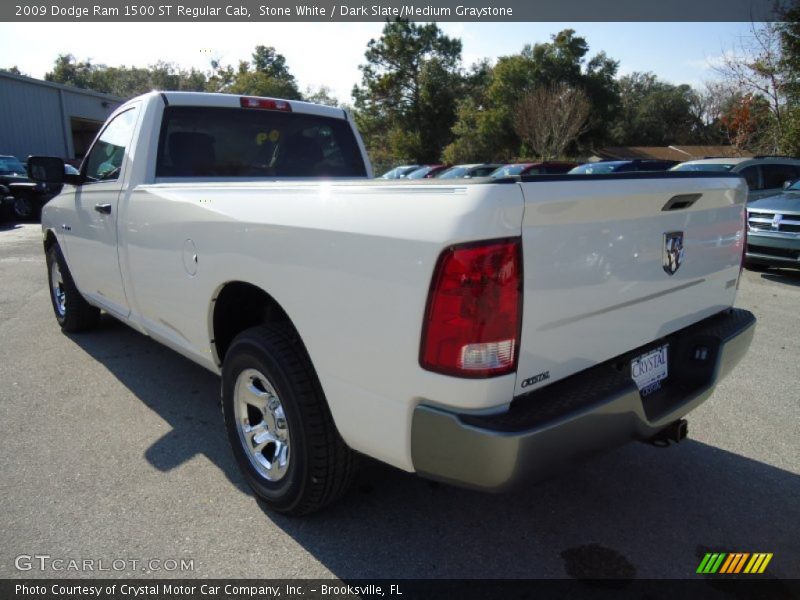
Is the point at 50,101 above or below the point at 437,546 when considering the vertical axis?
above

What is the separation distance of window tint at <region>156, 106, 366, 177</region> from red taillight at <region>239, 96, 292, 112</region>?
0.12 ft

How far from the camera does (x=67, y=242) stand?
15.6ft

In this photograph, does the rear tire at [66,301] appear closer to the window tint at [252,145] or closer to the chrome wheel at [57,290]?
the chrome wheel at [57,290]

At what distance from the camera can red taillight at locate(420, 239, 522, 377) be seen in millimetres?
1740

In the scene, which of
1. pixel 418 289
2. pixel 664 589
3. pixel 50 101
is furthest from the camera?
pixel 50 101

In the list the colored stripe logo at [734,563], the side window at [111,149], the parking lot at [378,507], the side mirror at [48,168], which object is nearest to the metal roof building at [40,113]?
the side mirror at [48,168]

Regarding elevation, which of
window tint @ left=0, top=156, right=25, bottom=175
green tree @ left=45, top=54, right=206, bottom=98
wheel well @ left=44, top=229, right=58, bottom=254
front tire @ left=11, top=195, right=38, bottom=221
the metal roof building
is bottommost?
front tire @ left=11, top=195, right=38, bottom=221

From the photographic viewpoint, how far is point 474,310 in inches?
69.6

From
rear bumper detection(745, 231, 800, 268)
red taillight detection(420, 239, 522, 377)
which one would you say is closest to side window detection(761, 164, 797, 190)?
rear bumper detection(745, 231, 800, 268)

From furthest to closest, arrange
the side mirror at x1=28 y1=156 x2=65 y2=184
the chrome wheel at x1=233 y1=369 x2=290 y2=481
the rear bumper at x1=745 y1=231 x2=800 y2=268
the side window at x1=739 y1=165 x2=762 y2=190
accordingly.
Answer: the side window at x1=739 y1=165 x2=762 y2=190 → the rear bumper at x1=745 y1=231 x2=800 y2=268 → the side mirror at x1=28 y1=156 x2=65 y2=184 → the chrome wheel at x1=233 y1=369 x2=290 y2=481

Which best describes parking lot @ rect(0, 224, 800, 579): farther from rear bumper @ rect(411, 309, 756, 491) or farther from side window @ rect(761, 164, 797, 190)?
side window @ rect(761, 164, 797, 190)

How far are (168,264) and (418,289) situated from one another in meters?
1.86

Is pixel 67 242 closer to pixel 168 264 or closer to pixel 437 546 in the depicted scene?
pixel 168 264

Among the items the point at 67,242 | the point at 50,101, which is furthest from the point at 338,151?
the point at 50,101
